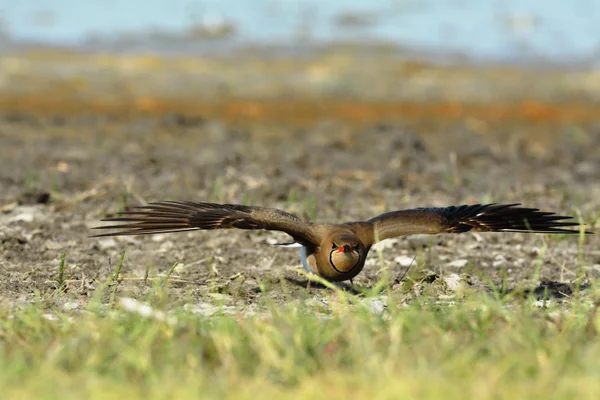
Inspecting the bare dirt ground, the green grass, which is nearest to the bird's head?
the bare dirt ground

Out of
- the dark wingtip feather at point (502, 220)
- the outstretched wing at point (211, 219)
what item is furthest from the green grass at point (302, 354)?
the dark wingtip feather at point (502, 220)

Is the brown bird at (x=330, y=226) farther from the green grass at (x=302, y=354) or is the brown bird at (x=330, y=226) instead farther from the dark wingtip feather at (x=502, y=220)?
the green grass at (x=302, y=354)

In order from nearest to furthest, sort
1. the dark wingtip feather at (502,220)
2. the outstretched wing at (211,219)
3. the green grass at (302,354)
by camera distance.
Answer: the green grass at (302,354), the outstretched wing at (211,219), the dark wingtip feather at (502,220)

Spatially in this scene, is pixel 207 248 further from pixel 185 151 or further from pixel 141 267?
pixel 185 151

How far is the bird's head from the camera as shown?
5445 millimetres

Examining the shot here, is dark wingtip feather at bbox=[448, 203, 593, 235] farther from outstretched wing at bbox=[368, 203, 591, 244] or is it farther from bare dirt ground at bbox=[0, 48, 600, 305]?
bare dirt ground at bbox=[0, 48, 600, 305]

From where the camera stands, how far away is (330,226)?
5.79 metres

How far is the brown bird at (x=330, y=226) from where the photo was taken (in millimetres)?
5434

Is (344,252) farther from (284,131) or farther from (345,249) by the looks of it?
(284,131)

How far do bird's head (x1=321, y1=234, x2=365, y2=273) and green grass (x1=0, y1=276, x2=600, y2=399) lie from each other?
2.22ft

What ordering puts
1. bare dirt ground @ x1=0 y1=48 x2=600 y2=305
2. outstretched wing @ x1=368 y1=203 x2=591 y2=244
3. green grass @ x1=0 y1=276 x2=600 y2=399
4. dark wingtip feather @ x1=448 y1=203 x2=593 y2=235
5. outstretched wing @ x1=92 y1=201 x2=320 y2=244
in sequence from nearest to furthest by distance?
green grass @ x1=0 y1=276 x2=600 y2=399 < outstretched wing @ x1=92 y1=201 x2=320 y2=244 < outstretched wing @ x1=368 y1=203 x2=591 y2=244 < dark wingtip feather @ x1=448 y1=203 x2=593 y2=235 < bare dirt ground @ x1=0 y1=48 x2=600 y2=305

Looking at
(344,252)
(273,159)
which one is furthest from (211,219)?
(273,159)

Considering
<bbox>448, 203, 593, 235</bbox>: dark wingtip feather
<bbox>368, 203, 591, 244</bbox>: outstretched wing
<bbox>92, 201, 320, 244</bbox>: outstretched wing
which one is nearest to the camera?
<bbox>92, 201, 320, 244</bbox>: outstretched wing

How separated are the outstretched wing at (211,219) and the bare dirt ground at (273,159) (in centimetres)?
29
